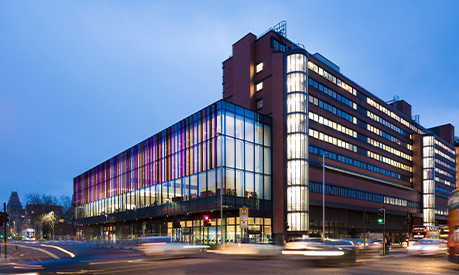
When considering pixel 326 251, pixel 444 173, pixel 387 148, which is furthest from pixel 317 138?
pixel 444 173

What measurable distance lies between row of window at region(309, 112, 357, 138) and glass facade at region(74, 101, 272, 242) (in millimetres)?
8571

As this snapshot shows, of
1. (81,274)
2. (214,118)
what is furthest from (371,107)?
(81,274)

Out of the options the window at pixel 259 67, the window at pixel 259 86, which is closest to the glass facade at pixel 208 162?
the window at pixel 259 86

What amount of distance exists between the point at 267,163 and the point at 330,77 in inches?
841

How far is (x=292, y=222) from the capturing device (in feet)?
179

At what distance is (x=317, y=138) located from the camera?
61562mm

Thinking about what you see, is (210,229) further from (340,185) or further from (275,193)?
(340,185)

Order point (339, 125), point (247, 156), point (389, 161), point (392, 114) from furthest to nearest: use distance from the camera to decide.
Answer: point (392, 114), point (389, 161), point (339, 125), point (247, 156)

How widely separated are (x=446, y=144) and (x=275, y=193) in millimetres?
85237

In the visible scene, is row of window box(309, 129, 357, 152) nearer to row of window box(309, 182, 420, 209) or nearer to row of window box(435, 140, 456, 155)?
row of window box(309, 182, 420, 209)

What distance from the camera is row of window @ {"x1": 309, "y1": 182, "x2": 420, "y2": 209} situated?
59513 mm

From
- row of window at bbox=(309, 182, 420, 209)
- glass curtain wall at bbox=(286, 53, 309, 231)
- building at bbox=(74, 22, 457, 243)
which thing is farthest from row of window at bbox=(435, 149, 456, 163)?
glass curtain wall at bbox=(286, 53, 309, 231)

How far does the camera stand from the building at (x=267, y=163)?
51.4 m

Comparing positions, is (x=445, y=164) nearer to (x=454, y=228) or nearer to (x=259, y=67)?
(x=259, y=67)
